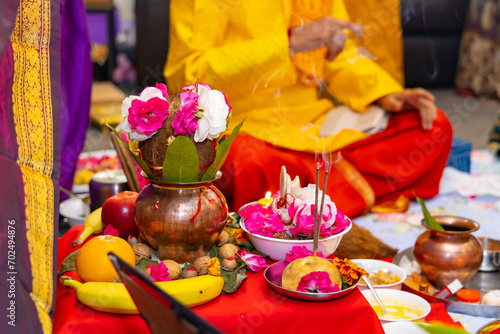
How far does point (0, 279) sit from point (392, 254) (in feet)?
3.94

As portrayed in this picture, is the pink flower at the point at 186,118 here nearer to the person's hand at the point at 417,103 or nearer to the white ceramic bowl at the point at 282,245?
the white ceramic bowl at the point at 282,245

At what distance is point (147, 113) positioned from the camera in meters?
1.02

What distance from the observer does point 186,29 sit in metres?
2.08

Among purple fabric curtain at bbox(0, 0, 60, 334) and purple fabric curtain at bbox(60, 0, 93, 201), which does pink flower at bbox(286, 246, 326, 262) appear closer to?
purple fabric curtain at bbox(0, 0, 60, 334)

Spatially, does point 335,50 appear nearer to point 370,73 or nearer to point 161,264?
point 370,73

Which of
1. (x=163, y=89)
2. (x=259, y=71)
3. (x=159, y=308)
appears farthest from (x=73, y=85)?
(x=159, y=308)

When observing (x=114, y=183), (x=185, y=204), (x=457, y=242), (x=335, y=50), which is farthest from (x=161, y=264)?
(x=335, y=50)

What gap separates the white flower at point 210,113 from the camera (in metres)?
1.01

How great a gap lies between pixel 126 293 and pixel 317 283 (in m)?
0.31

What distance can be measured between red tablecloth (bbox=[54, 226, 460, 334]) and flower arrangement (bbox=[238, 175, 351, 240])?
16 cm

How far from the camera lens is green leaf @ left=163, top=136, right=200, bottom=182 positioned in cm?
99

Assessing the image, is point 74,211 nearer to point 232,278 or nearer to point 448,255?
point 232,278

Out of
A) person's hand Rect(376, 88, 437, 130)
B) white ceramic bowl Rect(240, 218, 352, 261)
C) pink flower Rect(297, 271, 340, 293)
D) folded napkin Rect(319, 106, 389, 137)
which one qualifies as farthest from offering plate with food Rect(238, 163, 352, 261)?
person's hand Rect(376, 88, 437, 130)

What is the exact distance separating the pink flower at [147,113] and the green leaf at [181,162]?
0.05 metres
